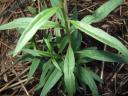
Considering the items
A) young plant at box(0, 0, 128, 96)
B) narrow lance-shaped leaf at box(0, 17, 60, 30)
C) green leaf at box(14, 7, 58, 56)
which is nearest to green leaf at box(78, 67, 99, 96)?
young plant at box(0, 0, 128, 96)

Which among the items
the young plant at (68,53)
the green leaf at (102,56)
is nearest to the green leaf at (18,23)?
Result: the young plant at (68,53)

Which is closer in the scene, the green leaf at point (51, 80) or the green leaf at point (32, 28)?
the green leaf at point (32, 28)

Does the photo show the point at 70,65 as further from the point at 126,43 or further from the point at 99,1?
the point at 99,1

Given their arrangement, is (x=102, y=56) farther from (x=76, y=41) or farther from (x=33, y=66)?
(x=33, y=66)

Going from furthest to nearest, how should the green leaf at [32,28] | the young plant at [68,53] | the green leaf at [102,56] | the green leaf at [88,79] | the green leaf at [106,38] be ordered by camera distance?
the green leaf at [88,79] < the green leaf at [102,56] < the young plant at [68,53] < the green leaf at [106,38] < the green leaf at [32,28]

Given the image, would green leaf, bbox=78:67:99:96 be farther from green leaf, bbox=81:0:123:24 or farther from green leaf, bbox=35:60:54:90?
green leaf, bbox=81:0:123:24

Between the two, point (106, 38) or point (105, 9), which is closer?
point (106, 38)

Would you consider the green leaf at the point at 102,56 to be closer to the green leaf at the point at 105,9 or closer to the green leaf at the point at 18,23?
the green leaf at the point at 105,9

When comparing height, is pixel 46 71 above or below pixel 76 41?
below

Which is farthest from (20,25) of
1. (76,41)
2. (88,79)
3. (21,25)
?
(88,79)
